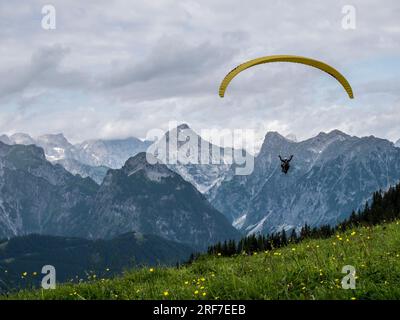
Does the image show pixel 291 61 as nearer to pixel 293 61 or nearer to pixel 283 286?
pixel 293 61

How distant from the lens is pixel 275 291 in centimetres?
1155

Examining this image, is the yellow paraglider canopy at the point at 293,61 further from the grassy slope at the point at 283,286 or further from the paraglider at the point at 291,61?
the grassy slope at the point at 283,286

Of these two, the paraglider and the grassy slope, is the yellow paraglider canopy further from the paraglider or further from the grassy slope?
the grassy slope

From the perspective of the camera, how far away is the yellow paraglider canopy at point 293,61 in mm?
18514

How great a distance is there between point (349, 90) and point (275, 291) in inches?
407

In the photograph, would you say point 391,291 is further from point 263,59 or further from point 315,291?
point 263,59

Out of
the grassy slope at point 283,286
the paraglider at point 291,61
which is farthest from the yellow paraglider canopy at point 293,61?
the grassy slope at point 283,286

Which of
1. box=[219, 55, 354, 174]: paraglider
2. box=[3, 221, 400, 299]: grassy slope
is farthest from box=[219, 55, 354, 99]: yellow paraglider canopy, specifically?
box=[3, 221, 400, 299]: grassy slope

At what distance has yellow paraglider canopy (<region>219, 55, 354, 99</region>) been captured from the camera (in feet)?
60.7

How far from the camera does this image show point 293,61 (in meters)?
19.8

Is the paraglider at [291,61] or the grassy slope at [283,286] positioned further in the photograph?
the paraglider at [291,61]
